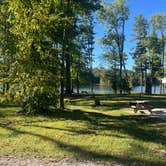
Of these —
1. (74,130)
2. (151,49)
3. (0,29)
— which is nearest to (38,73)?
(74,130)

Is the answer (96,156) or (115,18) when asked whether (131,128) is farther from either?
(115,18)

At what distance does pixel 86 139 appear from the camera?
823 centimetres

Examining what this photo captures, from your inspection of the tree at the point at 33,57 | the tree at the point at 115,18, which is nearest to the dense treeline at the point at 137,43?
the tree at the point at 115,18

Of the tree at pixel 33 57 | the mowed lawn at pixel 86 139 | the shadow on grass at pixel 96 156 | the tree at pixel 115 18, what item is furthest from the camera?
the tree at pixel 115 18

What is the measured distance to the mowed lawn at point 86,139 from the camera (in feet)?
22.1

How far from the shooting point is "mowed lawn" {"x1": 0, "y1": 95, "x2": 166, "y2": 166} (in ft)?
22.1

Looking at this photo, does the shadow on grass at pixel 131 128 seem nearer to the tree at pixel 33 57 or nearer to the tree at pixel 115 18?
the tree at pixel 33 57

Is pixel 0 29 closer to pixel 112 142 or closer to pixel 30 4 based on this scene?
pixel 30 4

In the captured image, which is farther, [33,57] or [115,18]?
[115,18]

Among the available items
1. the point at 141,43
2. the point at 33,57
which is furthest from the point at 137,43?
the point at 33,57

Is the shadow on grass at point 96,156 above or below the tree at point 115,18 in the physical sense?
below

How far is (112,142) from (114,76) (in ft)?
146

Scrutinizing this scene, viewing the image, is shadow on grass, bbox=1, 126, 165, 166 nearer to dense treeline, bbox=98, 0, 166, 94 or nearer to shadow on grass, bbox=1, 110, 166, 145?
shadow on grass, bbox=1, 110, 166, 145

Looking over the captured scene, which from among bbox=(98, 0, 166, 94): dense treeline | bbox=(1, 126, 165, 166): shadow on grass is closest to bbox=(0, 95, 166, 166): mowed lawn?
bbox=(1, 126, 165, 166): shadow on grass
